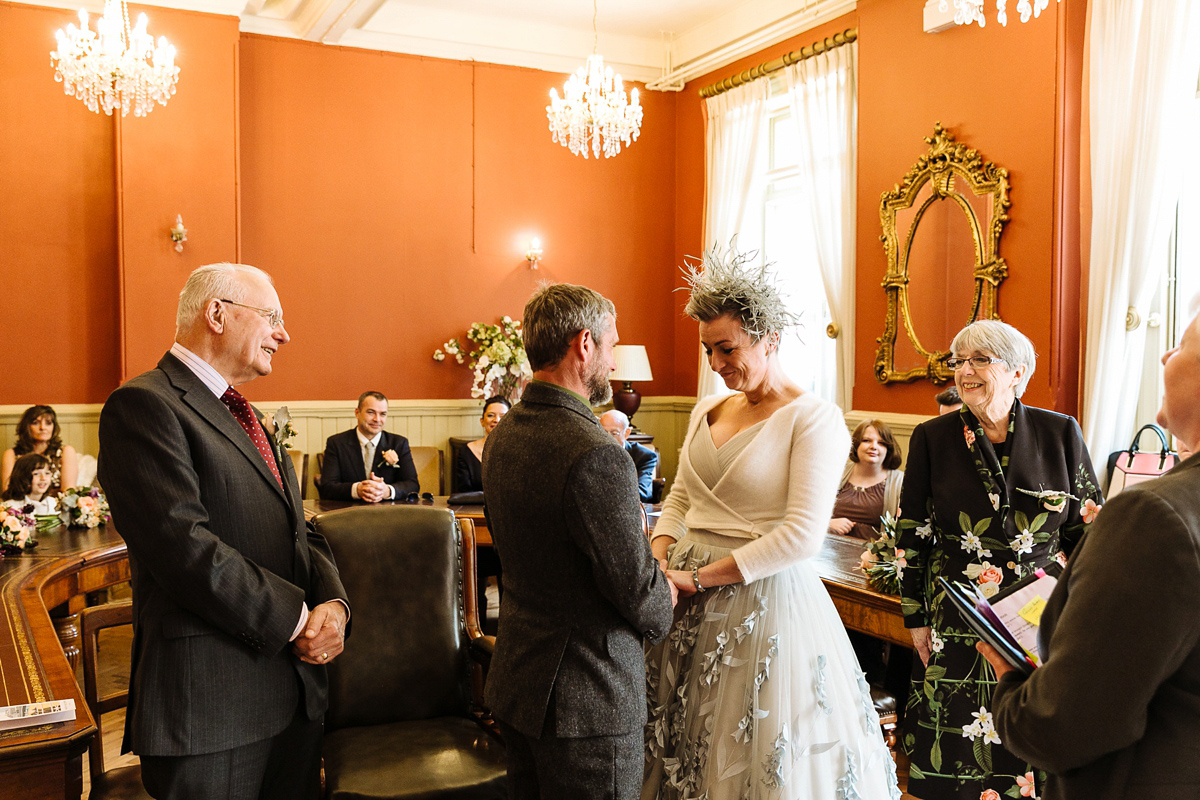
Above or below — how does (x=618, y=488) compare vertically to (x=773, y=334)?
below

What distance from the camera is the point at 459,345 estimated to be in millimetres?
7410

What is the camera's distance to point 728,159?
24.4ft

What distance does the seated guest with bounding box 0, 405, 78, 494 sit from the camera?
5.87 metres

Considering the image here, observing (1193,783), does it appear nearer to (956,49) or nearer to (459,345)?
(956,49)

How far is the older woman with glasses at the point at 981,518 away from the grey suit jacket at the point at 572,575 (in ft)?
3.30

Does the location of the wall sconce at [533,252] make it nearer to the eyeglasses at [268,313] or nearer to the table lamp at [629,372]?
the table lamp at [629,372]

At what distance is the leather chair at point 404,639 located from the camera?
267cm

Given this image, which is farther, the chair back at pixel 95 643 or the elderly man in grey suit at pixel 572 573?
the chair back at pixel 95 643

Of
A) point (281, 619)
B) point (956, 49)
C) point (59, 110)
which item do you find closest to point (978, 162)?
point (956, 49)

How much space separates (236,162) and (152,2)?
1.09 metres

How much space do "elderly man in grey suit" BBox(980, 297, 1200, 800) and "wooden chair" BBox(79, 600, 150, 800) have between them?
2.02 metres

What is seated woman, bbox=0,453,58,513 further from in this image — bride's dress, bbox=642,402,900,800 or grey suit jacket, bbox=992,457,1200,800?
grey suit jacket, bbox=992,457,1200,800

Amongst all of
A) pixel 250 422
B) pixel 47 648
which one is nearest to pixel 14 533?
pixel 47 648

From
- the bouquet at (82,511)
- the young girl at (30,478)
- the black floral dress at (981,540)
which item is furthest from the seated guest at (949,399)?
the young girl at (30,478)
